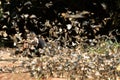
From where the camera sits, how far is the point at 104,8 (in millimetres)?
7035

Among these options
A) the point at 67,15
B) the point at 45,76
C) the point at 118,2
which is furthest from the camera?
the point at 67,15

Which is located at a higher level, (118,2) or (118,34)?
(118,2)

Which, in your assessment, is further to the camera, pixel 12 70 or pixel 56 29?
pixel 56 29

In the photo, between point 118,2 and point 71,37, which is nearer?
point 118,2

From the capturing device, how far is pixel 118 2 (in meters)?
6.82

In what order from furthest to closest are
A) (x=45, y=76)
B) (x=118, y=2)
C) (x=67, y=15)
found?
(x=67, y=15)
(x=118, y=2)
(x=45, y=76)

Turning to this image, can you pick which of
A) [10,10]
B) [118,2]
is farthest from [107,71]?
[10,10]

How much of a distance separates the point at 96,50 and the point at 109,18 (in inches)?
27.3

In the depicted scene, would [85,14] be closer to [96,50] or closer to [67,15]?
[67,15]

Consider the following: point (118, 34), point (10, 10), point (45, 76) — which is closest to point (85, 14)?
point (118, 34)

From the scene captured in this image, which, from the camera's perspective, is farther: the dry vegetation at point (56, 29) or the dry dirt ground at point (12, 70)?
the dry vegetation at point (56, 29)

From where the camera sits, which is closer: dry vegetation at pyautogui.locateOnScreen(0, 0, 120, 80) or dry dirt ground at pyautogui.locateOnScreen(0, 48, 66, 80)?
dry dirt ground at pyautogui.locateOnScreen(0, 48, 66, 80)

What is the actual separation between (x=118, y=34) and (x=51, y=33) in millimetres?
1228

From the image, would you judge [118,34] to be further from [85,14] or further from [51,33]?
[51,33]
